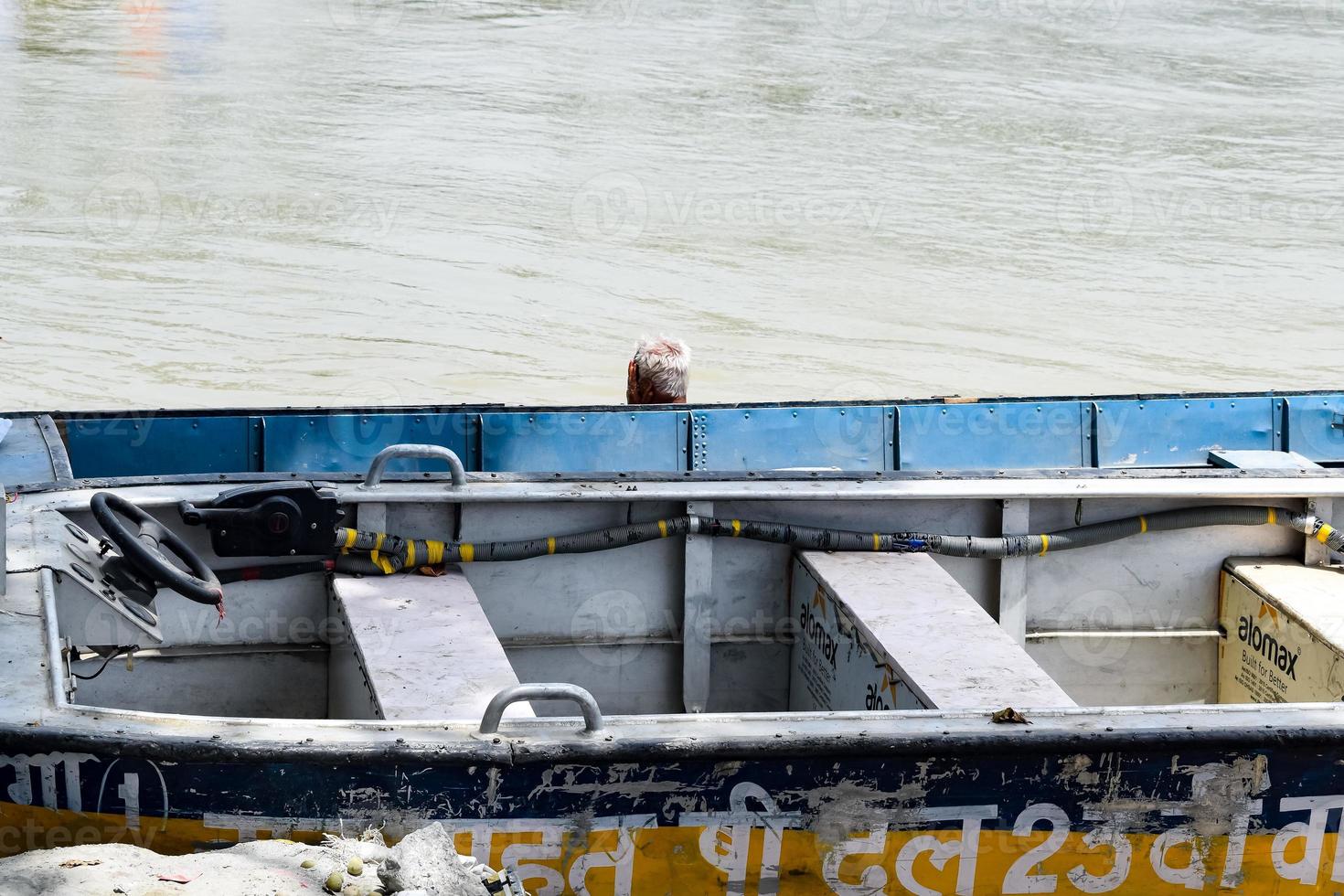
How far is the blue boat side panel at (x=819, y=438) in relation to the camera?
25.7ft

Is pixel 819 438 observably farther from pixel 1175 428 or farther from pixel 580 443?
pixel 1175 428

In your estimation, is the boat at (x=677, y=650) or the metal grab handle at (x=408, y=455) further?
the metal grab handle at (x=408, y=455)

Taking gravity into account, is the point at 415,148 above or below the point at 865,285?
above

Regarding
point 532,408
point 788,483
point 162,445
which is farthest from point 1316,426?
point 162,445

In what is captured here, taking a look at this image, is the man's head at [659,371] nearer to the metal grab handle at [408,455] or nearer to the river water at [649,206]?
the metal grab handle at [408,455]

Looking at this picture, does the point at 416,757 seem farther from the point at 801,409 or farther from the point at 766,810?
the point at 801,409

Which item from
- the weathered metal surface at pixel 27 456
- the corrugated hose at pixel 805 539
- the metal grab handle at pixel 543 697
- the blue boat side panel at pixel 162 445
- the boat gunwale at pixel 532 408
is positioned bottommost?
the metal grab handle at pixel 543 697

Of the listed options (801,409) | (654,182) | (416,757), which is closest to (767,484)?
(416,757)

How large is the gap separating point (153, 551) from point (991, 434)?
497 cm

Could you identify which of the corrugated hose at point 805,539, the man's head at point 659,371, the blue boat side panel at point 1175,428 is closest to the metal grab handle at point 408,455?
the corrugated hose at point 805,539

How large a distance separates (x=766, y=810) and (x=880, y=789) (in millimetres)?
272

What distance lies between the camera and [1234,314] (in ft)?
54.9

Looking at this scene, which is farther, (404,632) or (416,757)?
(404,632)

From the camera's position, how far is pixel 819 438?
311 inches
